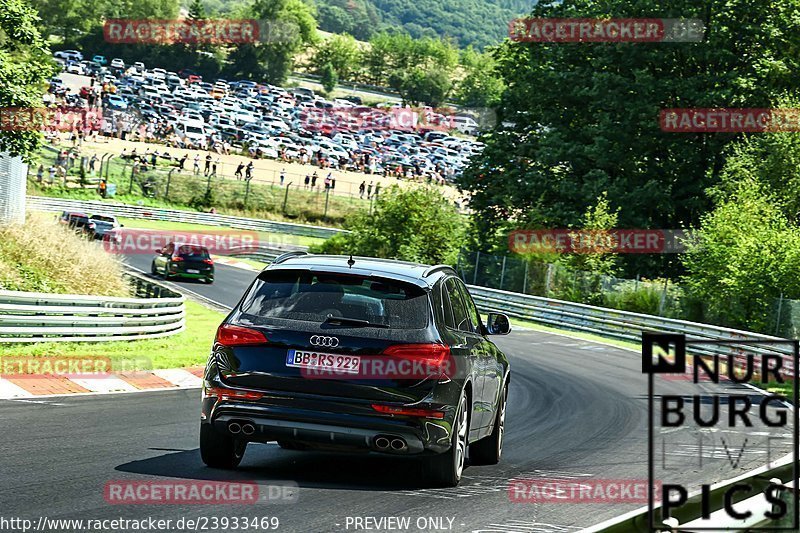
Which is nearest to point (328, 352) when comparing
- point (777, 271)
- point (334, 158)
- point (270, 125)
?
point (777, 271)

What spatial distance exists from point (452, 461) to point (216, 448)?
5.84 feet

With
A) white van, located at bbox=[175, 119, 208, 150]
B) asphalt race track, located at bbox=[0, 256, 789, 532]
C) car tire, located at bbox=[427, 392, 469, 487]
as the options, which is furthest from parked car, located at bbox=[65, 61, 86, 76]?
car tire, located at bbox=[427, 392, 469, 487]

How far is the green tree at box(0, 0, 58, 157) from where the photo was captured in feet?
77.6

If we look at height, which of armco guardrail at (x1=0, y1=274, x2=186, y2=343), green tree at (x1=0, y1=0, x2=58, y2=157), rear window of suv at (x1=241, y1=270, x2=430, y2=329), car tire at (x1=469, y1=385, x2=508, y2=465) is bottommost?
armco guardrail at (x1=0, y1=274, x2=186, y2=343)

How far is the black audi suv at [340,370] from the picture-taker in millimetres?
8328

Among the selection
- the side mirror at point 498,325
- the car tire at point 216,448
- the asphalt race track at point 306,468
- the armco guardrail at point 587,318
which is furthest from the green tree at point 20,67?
the armco guardrail at point 587,318

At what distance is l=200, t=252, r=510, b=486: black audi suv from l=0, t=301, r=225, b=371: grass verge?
871 cm

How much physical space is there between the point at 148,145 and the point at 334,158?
63.6ft

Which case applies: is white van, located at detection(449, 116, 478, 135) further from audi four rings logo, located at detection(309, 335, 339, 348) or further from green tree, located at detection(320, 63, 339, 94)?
audi four rings logo, located at detection(309, 335, 339, 348)

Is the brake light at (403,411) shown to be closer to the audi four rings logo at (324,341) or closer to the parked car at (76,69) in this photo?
the audi four rings logo at (324,341)

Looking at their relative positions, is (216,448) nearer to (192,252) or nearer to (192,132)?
(192,252)

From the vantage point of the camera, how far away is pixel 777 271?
3516 centimetres

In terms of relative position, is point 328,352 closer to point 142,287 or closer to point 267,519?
point 267,519

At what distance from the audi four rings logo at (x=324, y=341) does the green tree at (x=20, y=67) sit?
17.2m
